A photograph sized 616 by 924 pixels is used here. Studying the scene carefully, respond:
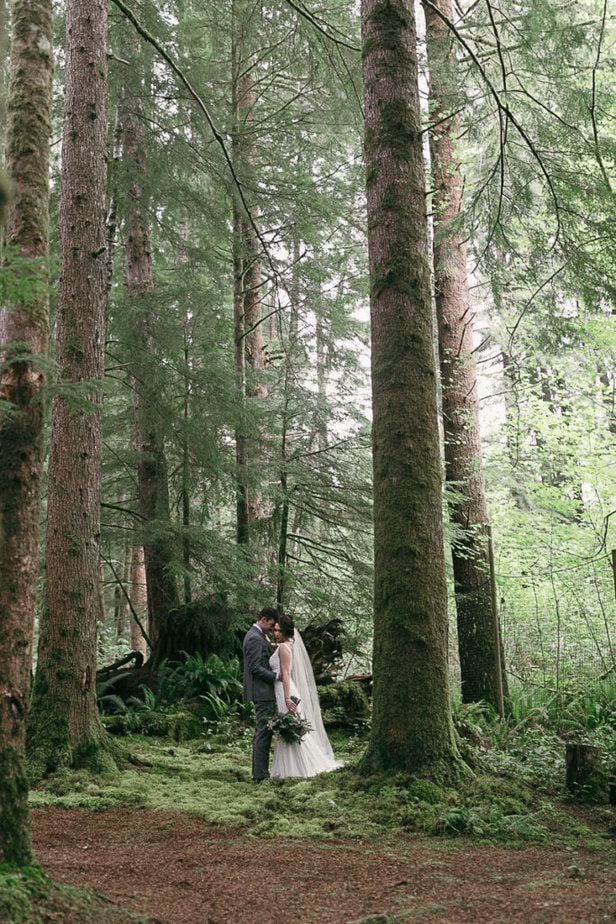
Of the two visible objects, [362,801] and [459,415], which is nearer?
[362,801]

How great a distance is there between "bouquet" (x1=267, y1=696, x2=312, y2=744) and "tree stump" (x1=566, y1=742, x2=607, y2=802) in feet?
8.38

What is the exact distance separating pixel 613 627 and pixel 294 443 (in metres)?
5.66

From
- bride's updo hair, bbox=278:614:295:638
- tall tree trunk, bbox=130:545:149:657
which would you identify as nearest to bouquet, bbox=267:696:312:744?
bride's updo hair, bbox=278:614:295:638

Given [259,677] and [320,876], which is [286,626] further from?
[320,876]

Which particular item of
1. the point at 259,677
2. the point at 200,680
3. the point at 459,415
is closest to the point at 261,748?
the point at 259,677

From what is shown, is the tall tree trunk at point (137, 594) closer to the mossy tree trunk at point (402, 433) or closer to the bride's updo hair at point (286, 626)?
the bride's updo hair at point (286, 626)

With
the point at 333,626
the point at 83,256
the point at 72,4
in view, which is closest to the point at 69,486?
the point at 83,256

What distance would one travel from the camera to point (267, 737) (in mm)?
7398

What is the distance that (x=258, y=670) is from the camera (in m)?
7.64

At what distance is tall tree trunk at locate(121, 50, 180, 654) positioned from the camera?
1056 centimetres

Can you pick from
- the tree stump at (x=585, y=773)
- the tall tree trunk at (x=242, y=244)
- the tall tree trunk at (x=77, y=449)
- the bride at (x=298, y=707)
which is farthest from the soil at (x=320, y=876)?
the tall tree trunk at (x=242, y=244)

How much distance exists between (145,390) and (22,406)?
6952 mm

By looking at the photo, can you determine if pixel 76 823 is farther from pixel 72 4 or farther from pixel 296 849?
pixel 72 4

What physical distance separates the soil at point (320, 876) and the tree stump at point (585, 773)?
87 cm
